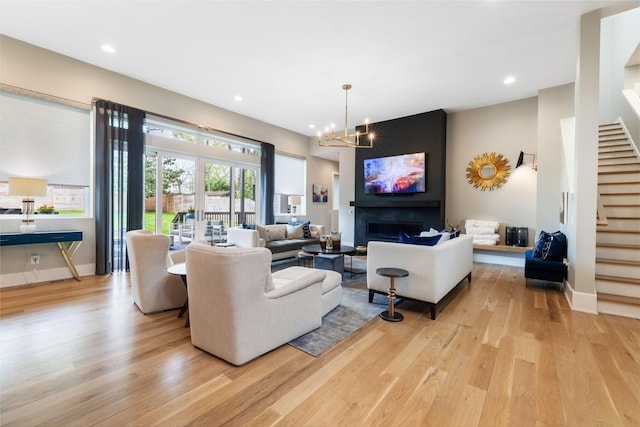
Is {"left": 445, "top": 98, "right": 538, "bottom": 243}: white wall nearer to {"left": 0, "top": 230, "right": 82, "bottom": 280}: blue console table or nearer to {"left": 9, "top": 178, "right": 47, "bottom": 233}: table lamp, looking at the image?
{"left": 0, "top": 230, "right": 82, "bottom": 280}: blue console table

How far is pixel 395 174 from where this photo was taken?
656 cm

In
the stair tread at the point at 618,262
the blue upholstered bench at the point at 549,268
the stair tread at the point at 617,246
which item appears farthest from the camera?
the blue upholstered bench at the point at 549,268

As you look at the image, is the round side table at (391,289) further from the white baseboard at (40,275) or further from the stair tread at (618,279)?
→ the white baseboard at (40,275)

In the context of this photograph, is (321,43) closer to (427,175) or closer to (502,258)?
(427,175)

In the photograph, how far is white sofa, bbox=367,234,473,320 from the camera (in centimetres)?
276

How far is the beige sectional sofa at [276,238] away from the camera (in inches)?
202

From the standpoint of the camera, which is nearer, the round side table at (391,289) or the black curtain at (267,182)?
the round side table at (391,289)

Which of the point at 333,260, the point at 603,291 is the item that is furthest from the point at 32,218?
the point at 603,291

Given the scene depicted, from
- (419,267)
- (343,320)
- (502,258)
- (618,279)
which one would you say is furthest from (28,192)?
(502,258)

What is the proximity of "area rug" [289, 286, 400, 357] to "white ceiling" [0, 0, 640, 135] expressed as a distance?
3338 mm

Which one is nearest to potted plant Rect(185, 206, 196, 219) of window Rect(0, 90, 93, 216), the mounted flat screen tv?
window Rect(0, 90, 93, 216)

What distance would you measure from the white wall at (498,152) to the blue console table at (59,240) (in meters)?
7.09

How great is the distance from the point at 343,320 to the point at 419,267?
972 mm

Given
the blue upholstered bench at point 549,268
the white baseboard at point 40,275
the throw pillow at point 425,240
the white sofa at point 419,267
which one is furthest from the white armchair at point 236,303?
the blue upholstered bench at point 549,268
